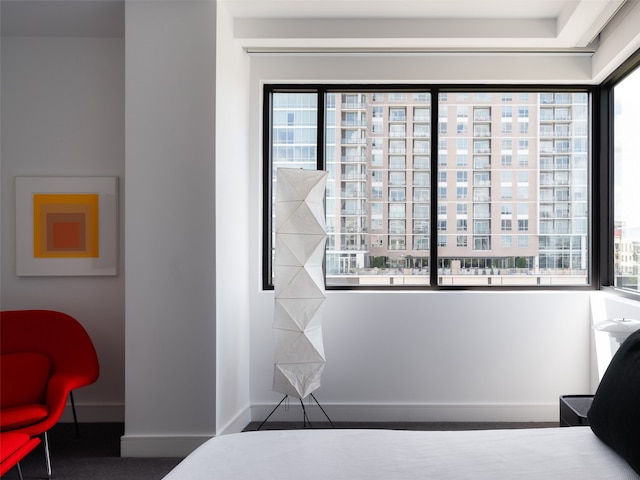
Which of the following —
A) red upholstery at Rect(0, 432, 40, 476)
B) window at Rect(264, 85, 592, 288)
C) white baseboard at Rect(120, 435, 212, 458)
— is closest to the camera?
red upholstery at Rect(0, 432, 40, 476)

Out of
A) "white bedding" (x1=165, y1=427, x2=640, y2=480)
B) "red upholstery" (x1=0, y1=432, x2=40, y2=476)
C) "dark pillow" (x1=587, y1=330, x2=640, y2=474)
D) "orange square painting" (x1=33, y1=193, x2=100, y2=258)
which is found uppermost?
"orange square painting" (x1=33, y1=193, x2=100, y2=258)

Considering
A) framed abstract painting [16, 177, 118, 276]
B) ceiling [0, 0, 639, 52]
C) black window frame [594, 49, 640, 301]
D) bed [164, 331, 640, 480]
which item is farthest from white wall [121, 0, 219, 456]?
black window frame [594, 49, 640, 301]

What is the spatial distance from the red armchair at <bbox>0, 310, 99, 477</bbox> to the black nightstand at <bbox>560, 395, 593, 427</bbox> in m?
2.64

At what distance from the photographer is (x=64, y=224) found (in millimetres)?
3381

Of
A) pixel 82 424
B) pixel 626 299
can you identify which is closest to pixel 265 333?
pixel 82 424

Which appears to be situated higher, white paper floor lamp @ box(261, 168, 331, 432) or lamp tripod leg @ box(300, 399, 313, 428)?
white paper floor lamp @ box(261, 168, 331, 432)

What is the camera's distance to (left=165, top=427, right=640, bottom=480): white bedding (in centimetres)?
134

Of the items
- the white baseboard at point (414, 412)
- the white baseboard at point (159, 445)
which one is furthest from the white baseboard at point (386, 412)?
the white baseboard at point (159, 445)

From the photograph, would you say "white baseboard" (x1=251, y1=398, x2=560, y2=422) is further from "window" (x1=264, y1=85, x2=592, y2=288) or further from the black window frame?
the black window frame

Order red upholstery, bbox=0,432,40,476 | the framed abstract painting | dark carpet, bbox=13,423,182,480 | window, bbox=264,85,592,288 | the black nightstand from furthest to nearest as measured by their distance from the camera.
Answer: window, bbox=264,85,592,288
the framed abstract painting
dark carpet, bbox=13,423,182,480
the black nightstand
red upholstery, bbox=0,432,40,476

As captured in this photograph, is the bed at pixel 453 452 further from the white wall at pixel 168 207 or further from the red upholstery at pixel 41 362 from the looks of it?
the red upholstery at pixel 41 362

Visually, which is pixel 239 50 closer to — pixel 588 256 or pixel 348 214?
pixel 348 214

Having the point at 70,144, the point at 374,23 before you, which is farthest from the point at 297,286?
the point at 70,144

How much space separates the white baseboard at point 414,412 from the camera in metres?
3.48
